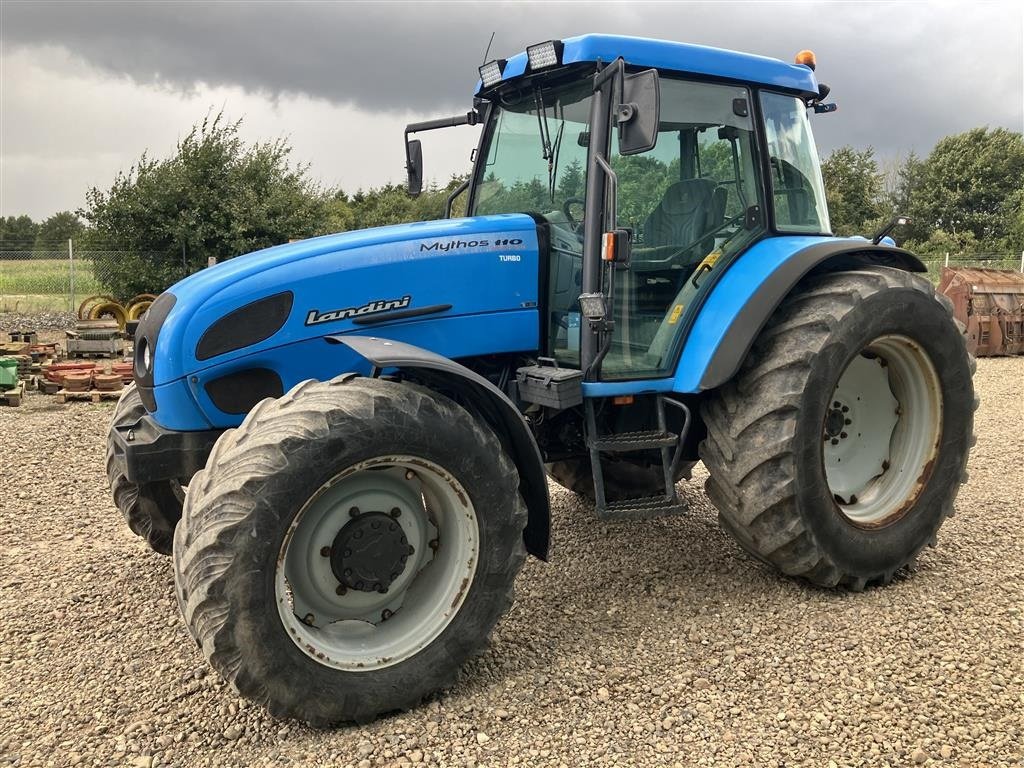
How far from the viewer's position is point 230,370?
3.31m

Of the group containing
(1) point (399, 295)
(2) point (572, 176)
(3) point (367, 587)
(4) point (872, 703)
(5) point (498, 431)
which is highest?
(2) point (572, 176)

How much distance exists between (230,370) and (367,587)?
103cm

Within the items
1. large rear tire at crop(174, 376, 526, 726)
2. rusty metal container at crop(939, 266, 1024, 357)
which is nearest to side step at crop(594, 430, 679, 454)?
large rear tire at crop(174, 376, 526, 726)

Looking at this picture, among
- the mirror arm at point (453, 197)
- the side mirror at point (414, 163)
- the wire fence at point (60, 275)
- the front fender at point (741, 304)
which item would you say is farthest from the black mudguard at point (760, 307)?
the wire fence at point (60, 275)

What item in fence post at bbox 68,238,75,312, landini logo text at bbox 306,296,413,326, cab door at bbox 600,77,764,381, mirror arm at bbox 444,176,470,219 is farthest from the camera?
fence post at bbox 68,238,75,312

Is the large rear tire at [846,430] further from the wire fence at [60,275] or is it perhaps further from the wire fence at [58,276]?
the wire fence at [60,275]

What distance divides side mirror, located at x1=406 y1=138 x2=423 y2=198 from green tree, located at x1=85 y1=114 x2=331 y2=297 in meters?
15.0

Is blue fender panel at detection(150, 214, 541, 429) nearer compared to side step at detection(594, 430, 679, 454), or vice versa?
blue fender panel at detection(150, 214, 541, 429)

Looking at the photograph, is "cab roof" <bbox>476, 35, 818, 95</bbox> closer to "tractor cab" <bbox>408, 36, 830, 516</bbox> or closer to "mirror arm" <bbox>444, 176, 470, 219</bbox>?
"tractor cab" <bbox>408, 36, 830, 516</bbox>

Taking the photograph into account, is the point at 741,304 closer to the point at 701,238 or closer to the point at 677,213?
the point at 701,238

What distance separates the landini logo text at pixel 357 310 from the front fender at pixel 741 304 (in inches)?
51.2

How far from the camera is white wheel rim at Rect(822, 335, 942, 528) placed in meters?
4.27

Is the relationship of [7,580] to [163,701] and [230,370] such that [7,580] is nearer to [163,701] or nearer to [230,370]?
[163,701]

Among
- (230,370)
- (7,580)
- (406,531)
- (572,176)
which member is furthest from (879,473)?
(7,580)
